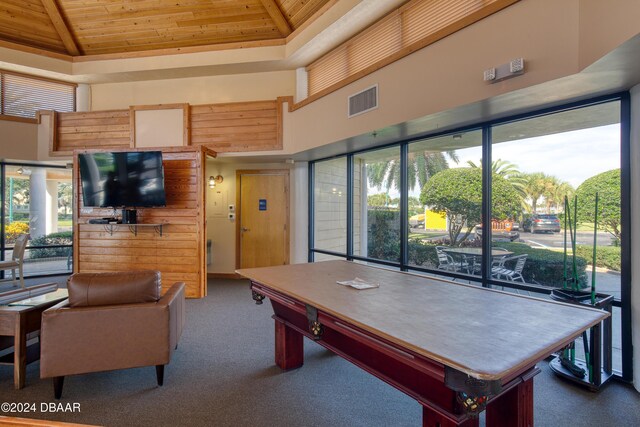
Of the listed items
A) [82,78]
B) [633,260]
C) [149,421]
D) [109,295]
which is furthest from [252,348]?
[82,78]

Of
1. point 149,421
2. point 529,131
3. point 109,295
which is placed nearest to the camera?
point 149,421

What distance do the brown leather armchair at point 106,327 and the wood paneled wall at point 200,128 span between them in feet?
11.9

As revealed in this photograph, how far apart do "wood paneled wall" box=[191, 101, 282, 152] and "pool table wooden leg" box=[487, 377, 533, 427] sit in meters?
4.82

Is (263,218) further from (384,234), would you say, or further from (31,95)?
(31,95)

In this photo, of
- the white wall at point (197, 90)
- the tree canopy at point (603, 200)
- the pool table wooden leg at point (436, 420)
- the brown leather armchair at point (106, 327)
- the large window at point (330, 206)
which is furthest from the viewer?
the white wall at point (197, 90)

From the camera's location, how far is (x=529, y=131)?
3.38 meters

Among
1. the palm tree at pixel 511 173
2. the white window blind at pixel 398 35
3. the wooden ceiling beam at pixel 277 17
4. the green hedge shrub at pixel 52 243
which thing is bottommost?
the green hedge shrub at pixel 52 243

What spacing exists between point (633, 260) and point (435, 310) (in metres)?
2.07

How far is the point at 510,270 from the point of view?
3531mm

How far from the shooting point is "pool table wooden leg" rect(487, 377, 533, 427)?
1.77 m

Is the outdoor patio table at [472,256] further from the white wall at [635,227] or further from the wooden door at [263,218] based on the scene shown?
the wooden door at [263,218]

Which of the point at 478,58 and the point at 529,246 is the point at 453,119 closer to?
the point at 478,58

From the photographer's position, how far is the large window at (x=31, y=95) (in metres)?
6.31

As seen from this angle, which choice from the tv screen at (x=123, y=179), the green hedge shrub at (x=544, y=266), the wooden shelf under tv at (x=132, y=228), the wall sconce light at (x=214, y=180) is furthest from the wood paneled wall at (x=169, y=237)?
the green hedge shrub at (x=544, y=266)
